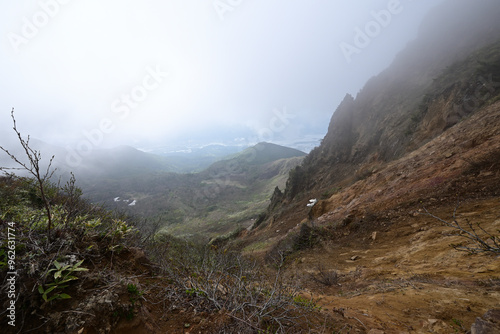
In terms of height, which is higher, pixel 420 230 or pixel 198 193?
pixel 198 193

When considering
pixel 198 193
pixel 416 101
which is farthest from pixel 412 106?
pixel 198 193

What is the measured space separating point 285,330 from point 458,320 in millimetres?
2704

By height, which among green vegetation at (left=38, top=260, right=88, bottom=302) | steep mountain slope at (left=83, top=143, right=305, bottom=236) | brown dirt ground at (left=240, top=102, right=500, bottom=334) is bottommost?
brown dirt ground at (left=240, top=102, right=500, bottom=334)

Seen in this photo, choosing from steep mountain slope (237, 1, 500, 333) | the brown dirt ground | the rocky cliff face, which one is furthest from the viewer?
the rocky cliff face

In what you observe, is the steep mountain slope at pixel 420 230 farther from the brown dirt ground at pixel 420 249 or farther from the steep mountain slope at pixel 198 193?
the steep mountain slope at pixel 198 193

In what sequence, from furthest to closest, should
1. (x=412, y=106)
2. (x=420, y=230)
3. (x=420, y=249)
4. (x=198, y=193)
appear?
(x=198, y=193) → (x=412, y=106) → (x=420, y=230) → (x=420, y=249)

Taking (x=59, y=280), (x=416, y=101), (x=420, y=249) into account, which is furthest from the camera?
(x=416, y=101)

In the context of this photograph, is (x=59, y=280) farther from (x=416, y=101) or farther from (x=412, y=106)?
(x=416, y=101)

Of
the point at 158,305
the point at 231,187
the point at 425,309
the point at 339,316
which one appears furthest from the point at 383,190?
the point at 231,187

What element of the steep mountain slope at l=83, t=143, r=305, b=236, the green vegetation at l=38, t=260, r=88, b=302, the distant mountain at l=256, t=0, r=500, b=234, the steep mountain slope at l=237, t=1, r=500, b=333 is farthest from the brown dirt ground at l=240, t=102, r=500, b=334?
the steep mountain slope at l=83, t=143, r=305, b=236

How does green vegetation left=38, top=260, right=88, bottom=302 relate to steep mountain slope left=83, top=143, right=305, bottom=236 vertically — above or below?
below

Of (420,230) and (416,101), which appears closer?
(420,230)

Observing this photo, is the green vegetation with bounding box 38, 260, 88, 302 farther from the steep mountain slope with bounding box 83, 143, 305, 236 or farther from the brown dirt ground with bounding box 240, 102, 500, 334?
the steep mountain slope with bounding box 83, 143, 305, 236

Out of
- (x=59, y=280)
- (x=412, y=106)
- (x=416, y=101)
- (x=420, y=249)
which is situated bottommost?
(x=420, y=249)
